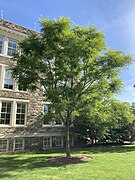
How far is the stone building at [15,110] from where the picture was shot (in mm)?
16406

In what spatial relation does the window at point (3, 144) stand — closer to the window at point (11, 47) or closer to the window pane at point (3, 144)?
the window pane at point (3, 144)

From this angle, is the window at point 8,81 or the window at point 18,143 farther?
the window at point 8,81

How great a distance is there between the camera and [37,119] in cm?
1823

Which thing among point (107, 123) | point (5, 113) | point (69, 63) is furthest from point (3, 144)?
point (107, 123)

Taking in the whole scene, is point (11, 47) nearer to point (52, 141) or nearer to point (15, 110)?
point (15, 110)

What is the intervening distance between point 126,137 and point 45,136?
29.4 feet

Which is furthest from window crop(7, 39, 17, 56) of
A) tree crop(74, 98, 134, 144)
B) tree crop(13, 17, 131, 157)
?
tree crop(74, 98, 134, 144)

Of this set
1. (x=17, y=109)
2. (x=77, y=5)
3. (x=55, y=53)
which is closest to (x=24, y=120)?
(x=17, y=109)

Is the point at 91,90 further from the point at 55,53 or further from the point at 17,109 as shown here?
the point at 17,109

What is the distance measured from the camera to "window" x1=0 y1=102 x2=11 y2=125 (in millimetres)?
16344

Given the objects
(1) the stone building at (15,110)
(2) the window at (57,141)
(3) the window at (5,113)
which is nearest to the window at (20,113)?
(1) the stone building at (15,110)

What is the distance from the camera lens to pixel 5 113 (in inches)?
651

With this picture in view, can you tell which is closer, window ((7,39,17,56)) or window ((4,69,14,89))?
window ((4,69,14,89))

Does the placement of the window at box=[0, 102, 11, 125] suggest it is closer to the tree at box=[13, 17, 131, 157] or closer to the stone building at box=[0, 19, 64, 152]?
the stone building at box=[0, 19, 64, 152]
